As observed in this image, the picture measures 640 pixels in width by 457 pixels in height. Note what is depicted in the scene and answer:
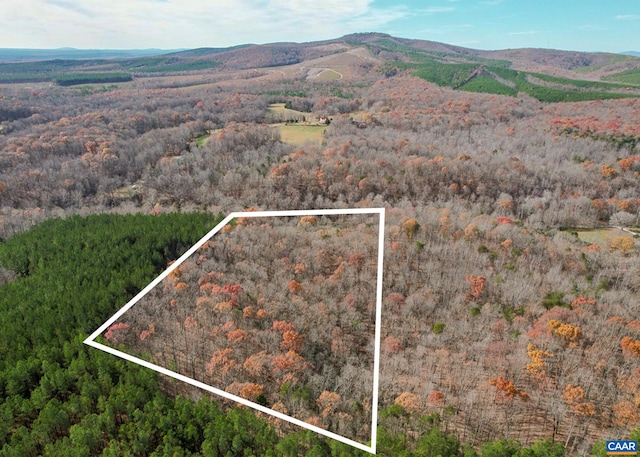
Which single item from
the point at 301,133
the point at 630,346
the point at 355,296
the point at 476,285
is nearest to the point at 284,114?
the point at 301,133

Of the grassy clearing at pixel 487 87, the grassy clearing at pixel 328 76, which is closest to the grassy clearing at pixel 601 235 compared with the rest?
the grassy clearing at pixel 487 87

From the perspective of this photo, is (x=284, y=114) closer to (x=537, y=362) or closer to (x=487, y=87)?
(x=487, y=87)

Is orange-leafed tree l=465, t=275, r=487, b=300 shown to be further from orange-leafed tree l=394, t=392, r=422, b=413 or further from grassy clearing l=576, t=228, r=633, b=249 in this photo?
grassy clearing l=576, t=228, r=633, b=249

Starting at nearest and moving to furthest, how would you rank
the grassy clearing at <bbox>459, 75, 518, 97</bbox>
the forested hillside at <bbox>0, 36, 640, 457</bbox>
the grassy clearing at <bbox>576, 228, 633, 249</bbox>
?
the forested hillside at <bbox>0, 36, 640, 457</bbox> < the grassy clearing at <bbox>576, 228, 633, 249</bbox> < the grassy clearing at <bbox>459, 75, 518, 97</bbox>

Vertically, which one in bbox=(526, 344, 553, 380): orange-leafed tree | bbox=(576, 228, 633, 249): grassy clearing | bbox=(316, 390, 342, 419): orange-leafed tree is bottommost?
bbox=(526, 344, 553, 380): orange-leafed tree

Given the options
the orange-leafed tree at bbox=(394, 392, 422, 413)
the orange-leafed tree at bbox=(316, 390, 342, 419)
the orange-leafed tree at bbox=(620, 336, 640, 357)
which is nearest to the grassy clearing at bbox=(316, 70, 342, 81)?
the orange-leafed tree at bbox=(620, 336, 640, 357)

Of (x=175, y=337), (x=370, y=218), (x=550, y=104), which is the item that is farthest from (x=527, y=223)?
(x=550, y=104)
